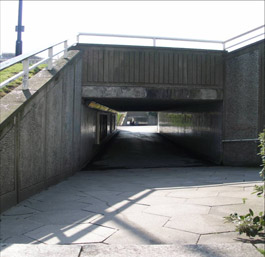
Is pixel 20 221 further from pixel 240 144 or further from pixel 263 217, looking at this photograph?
pixel 240 144

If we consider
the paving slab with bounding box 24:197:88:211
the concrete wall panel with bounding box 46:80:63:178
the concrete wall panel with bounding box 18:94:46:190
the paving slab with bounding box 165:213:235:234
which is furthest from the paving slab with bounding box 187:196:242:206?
the concrete wall panel with bounding box 46:80:63:178

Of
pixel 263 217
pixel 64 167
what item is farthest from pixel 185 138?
pixel 263 217

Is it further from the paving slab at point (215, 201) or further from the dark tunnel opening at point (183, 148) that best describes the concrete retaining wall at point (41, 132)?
the paving slab at point (215, 201)

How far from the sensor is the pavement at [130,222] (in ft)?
9.56

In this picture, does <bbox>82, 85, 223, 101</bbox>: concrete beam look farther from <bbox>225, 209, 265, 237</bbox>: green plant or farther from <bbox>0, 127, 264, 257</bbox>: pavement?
<bbox>225, 209, 265, 237</bbox>: green plant

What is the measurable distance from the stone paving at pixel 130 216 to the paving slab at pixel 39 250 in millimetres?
32

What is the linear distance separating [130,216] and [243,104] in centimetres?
746

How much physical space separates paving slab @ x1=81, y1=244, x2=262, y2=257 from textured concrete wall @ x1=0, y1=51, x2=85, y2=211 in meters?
2.18

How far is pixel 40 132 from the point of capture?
5.84m

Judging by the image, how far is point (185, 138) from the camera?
15.2 metres

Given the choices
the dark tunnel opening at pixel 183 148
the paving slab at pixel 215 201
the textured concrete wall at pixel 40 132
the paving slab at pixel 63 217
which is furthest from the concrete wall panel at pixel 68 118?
the paving slab at pixel 215 201

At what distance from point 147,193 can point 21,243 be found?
2968 millimetres

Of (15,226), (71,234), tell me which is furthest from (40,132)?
(71,234)

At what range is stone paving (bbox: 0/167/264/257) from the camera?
3.28 meters
